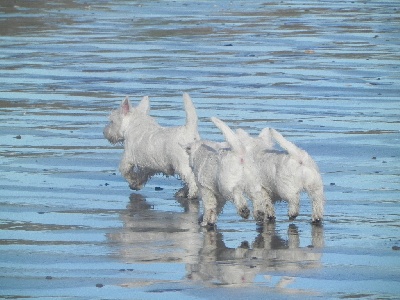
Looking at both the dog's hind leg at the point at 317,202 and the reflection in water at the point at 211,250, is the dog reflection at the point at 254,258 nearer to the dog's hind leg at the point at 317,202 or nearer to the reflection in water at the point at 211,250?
the reflection in water at the point at 211,250

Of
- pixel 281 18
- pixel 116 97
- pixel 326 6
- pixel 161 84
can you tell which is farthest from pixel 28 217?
pixel 326 6

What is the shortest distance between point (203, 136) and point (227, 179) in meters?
5.37

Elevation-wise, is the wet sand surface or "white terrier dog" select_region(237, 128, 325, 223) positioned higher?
"white terrier dog" select_region(237, 128, 325, 223)

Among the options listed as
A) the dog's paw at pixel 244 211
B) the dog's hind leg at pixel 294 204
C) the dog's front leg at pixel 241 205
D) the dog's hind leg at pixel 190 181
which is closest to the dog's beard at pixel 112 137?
the dog's hind leg at pixel 190 181

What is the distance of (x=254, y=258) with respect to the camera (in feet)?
33.3

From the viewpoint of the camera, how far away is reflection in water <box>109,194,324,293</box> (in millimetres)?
9570

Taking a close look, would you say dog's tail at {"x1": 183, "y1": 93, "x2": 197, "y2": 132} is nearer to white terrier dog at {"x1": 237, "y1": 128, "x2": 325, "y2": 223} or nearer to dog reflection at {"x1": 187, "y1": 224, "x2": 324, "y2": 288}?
white terrier dog at {"x1": 237, "y1": 128, "x2": 325, "y2": 223}

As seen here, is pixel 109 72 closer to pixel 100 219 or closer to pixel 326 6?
pixel 100 219

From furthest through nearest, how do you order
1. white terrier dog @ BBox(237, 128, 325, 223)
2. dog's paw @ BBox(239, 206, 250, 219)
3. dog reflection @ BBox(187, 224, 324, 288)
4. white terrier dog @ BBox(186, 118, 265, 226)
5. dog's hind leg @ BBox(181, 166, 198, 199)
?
dog's hind leg @ BBox(181, 166, 198, 199) < white terrier dog @ BBox(237, 128, 325, 223) < white terrier dog @ BBox(186, 118, 265, 226) < dog's paw @ BBox(239, 206, 250, 219) < dog reflection @ BBox(187, 224, 324, 288)

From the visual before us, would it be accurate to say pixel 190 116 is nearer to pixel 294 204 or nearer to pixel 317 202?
pixel 294 204

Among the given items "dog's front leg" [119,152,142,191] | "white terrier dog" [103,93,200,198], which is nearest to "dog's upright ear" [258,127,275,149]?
"white terrier dog" [103,93,200,198]

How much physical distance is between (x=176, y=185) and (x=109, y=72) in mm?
9787

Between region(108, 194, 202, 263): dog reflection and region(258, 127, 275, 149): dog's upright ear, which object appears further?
region(258, 127, 275, 149): dog's upright ear

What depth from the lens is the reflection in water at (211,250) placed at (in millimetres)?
9570
